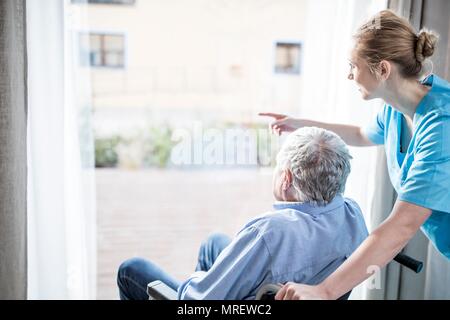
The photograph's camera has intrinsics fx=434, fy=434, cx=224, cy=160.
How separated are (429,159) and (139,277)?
0.87 metres

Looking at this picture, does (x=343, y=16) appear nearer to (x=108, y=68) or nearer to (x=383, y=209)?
(x=383, y=209)

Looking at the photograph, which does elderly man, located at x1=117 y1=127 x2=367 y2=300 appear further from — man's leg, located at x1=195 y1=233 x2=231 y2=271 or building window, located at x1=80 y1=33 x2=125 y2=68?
building window, located at x1=80 y1=33 x2=125 y2=68

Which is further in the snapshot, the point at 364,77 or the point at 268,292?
the point at 364,77

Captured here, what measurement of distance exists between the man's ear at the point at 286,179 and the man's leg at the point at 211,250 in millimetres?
374

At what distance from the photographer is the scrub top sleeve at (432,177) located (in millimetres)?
1058

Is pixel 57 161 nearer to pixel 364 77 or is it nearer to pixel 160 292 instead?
pixel 160 292

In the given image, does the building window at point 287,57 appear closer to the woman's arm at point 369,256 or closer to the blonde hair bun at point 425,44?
the blonde hair bun at point 425,44

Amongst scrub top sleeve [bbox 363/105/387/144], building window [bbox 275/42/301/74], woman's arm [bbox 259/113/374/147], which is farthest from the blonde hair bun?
building window [bbox 275/42/301/74]

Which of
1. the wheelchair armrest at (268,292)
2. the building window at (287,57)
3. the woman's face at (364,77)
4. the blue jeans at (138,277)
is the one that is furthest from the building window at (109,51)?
the wheelchair armrest at (268,292)

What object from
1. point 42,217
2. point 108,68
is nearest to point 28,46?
point 42,217

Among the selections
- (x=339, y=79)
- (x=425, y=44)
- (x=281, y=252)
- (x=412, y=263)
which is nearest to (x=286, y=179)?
(x=281, y=252)

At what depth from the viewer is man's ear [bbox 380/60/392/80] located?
1154 mm

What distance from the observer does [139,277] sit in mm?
1300
